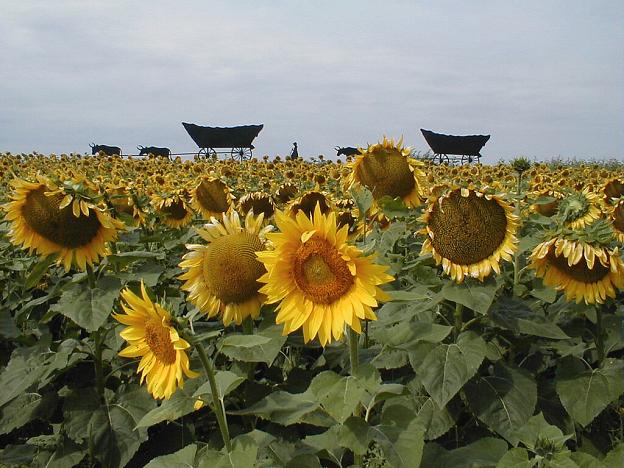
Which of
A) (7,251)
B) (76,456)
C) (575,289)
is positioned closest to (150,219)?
(7,251)

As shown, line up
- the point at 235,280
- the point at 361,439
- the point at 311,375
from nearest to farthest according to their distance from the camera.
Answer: the point at 361,439 → the point at 235,280 → the point at 311,375

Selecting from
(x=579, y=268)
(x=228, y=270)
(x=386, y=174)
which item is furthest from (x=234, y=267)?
(x=386, y=174)

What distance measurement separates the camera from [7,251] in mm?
4727

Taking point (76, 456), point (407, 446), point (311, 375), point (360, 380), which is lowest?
point (76, 456)

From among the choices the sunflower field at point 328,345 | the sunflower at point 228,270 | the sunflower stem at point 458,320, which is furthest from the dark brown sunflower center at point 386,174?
the sunflower at point 228,270

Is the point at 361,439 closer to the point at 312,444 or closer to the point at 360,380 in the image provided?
the point at 360,380

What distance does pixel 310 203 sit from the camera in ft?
12.7

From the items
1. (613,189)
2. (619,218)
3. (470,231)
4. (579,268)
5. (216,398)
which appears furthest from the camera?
(613,189)

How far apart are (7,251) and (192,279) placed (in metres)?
2.80

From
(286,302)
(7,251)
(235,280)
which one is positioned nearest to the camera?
(286,302)

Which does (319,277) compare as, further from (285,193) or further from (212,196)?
(285,193)

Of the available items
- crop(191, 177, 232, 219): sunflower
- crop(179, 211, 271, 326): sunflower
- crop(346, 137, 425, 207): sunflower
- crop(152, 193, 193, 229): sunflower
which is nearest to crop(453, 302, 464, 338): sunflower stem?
crop(179, 211, 271, 326): sunflower

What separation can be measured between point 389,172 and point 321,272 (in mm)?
2047

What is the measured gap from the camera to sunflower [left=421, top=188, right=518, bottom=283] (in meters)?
2.53
